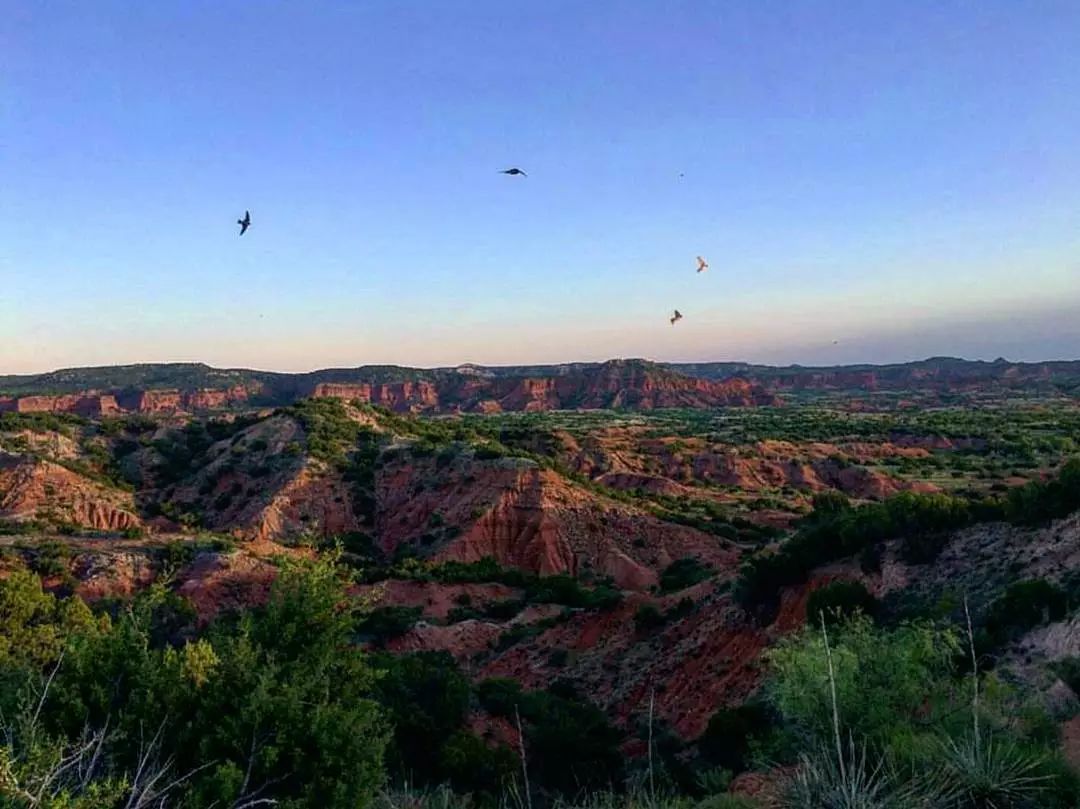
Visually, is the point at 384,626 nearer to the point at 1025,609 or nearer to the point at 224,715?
the point at 224,715

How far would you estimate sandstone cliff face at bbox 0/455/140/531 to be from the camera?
41125mm

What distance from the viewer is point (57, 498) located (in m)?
42.5

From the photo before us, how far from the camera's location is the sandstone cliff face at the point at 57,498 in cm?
4112

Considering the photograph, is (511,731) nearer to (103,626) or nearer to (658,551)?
(103,626)

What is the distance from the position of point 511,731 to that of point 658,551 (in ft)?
81.4

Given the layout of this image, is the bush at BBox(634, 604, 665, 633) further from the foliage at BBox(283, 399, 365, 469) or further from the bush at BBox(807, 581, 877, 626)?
the foliage at BBox(283, 399, 365, 469)

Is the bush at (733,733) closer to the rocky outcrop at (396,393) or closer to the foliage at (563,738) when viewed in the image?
the foliage at (563,738)

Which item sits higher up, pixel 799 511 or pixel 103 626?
pixel 103 626

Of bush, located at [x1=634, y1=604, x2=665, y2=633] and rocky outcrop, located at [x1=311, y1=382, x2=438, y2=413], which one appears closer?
bush, located at [x1=634, y1=604, x2=665, y2=633]

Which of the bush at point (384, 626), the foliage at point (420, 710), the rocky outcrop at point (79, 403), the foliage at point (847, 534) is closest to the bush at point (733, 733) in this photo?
the foliage at point (420, 710)

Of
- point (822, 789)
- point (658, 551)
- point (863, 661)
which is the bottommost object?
point (658, 551)

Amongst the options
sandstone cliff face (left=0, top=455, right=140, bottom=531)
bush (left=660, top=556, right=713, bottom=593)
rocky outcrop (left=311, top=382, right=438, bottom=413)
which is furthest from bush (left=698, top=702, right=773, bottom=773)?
rocky outcrop (left=311, top=382, right=438, bottom=413)

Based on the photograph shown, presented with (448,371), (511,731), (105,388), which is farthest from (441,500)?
(448,371)

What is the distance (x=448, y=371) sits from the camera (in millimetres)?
186250
